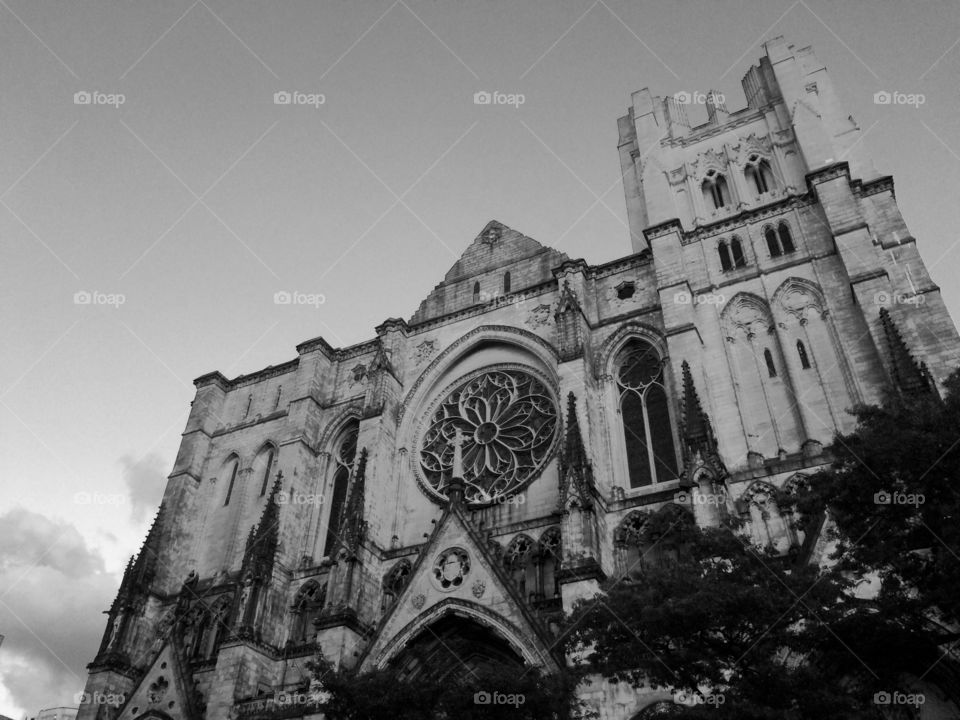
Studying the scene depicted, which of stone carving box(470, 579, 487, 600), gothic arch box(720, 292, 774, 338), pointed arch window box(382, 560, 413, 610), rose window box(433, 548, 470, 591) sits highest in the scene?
gothic arch box(720, 292, 774, 338)

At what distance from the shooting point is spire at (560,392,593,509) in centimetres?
1769

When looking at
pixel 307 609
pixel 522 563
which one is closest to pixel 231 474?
pixel 307 609

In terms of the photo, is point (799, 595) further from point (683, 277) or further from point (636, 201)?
point (636, 201)

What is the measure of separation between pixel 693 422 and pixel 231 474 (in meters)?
17.3

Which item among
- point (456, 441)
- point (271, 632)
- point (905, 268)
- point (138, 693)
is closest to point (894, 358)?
point (905, 268)

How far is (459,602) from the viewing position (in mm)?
17594

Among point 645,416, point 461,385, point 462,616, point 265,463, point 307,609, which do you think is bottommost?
point 462,616

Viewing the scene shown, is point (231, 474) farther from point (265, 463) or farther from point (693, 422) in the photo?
A: point (693, 422)

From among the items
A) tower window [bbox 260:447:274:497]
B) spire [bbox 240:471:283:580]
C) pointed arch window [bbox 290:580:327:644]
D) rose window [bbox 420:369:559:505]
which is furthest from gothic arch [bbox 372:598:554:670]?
tower window [bbox 260:447:274:497]

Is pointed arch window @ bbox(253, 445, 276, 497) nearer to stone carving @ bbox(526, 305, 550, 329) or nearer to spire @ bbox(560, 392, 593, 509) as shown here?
stone carving @ bbox(526, 305, 550, 329)

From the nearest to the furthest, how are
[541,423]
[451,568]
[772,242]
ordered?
[451,568]
[772,242]
[541,423]

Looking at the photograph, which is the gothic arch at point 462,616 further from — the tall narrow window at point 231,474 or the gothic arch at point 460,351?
the tall narrow window at point 231,474

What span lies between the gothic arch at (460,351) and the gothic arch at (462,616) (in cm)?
787

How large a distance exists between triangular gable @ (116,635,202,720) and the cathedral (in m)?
0.07
